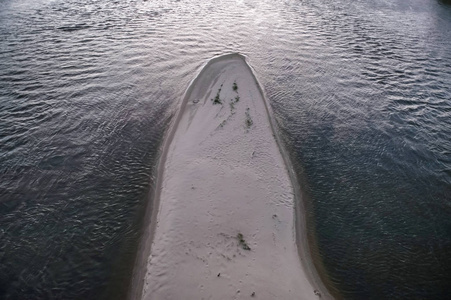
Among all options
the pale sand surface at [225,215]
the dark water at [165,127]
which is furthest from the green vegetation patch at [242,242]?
the dark water at [165,127]

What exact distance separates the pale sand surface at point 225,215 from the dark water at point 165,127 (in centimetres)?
102

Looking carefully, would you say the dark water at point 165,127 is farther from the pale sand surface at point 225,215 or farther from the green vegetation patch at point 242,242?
the green vegetation patch at point 242,242

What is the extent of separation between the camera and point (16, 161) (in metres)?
13.4

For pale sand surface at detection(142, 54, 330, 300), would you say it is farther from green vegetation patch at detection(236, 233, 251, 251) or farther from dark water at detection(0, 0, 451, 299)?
dark water at detection(0, 0, 451, 299)

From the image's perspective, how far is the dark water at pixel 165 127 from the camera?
1008 centimetres

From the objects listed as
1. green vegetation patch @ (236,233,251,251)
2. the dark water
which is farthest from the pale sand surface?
the dark water

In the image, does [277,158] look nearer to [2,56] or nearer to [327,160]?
[327,160]

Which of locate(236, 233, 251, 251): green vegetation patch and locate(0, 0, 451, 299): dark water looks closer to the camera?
locate(236, 233, 251, 251): green vegetation patch

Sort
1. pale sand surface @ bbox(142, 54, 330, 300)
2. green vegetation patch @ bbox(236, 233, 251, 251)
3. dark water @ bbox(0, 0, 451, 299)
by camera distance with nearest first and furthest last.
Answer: pale sand surface @ bbox(142, 54, 330, 300) → green vegetation patch @ bbox(236, 233, 251, 251) → dark water @ bbox(0, 0, 451, 299)

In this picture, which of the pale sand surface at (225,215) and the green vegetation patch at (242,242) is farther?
the green vegetation patch at (242,242)

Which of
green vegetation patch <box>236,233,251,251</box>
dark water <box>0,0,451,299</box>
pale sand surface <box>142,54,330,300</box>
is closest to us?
pale sand surface <box>142,54,330,300</box>

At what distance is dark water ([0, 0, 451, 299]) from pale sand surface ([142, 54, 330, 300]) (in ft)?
3.33

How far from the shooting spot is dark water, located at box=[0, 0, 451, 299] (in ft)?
33.1

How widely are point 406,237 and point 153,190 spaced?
9574 mm
